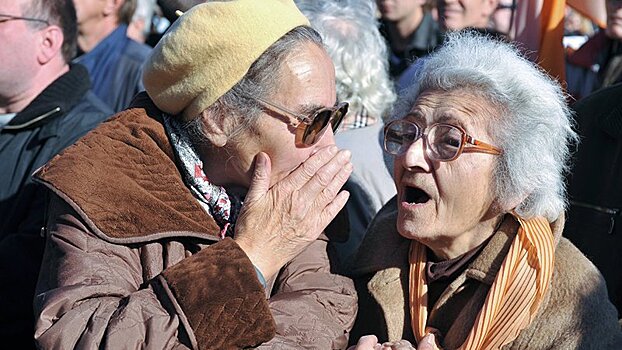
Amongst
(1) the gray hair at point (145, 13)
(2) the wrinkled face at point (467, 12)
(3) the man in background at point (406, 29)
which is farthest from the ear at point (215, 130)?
(1) the gray hair at point (145, 13)

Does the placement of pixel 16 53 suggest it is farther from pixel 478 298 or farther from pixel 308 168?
pixel 478 298

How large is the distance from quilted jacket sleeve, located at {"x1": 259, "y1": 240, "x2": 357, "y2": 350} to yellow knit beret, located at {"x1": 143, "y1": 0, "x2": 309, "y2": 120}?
60cm

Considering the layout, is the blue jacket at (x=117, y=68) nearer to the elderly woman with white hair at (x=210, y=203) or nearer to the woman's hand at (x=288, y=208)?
the elderly woman with white hair at (x=210, y=203)

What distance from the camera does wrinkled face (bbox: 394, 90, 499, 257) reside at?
338 centimetres

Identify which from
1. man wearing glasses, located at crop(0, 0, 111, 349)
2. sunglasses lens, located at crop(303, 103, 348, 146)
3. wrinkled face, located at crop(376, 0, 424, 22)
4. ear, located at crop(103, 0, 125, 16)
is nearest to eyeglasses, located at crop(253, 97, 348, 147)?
sunglasses lens, located at crop(303, 103, 348, 146)

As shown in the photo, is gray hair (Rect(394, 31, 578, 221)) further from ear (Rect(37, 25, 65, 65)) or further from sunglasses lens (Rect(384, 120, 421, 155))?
ear (Rect(37, 25, 65, 65))

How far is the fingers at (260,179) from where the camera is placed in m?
3.23

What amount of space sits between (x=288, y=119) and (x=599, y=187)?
163cm

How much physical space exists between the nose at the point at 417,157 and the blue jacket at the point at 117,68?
8.94 feet

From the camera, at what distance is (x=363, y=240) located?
376 cm

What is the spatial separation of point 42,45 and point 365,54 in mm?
1535

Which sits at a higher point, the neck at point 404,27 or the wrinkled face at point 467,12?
the wrinkled face at point 467,12

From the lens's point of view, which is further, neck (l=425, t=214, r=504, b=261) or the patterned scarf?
neck (l=425, t=214, r=504, b=261)

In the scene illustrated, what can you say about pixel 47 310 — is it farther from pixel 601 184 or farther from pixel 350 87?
pixel 601 184
